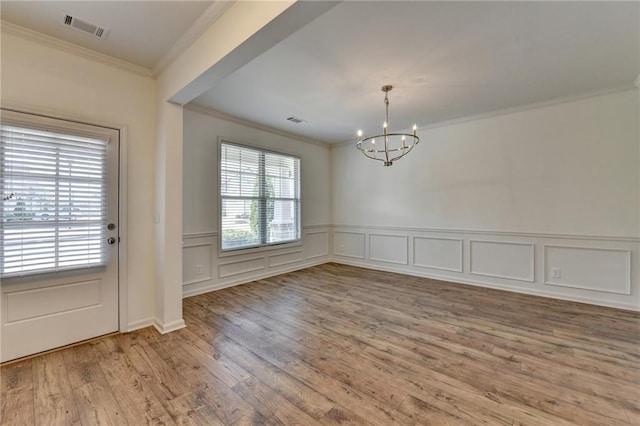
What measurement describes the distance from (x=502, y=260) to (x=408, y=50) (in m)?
3.44

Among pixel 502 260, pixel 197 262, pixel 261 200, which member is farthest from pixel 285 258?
pixel 502 260

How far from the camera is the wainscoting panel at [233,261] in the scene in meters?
3.95

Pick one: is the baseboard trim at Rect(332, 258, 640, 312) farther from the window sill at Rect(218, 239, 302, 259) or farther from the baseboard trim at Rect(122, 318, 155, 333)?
Result: the baseboard trim at Rect(122, 318, 155, 333)

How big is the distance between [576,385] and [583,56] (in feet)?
9.70

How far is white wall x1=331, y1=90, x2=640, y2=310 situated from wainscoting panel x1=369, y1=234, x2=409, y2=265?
20mm

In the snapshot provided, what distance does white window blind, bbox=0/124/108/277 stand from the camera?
2.18 m

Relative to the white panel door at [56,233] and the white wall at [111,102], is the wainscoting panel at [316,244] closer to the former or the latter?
the white wall at [111,102]

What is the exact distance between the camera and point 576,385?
1.93 metres

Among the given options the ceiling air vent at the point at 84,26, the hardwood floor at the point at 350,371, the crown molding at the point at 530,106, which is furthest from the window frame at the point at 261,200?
the crown molding at the point at 530,106

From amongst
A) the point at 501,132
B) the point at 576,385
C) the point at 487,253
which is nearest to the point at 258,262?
the point at 487,253

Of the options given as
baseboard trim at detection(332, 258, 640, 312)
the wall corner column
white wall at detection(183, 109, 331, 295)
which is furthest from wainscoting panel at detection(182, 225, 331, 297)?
baseboard trim at detection(332, 258, 640, 312)

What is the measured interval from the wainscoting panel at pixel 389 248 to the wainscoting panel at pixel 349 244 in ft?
0.80

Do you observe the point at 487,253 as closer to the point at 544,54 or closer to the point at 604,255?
the point at 604,255

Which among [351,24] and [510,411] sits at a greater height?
[351,24]
